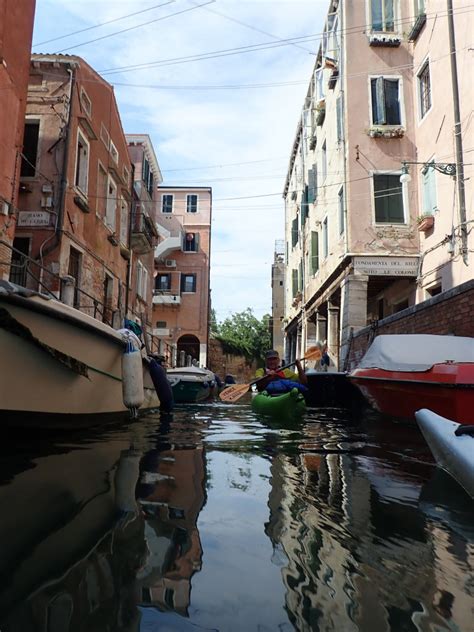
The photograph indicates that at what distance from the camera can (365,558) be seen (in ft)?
5.79

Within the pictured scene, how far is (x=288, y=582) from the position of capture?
157 cm

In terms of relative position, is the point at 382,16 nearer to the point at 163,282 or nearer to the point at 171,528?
the point at 171,528

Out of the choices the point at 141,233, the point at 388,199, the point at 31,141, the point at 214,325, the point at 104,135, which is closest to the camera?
the point at 31,141

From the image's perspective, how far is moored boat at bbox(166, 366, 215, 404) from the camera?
12.0m

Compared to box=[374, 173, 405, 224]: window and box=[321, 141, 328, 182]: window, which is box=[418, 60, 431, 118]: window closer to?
box=[374, 173, 405, 224]: window

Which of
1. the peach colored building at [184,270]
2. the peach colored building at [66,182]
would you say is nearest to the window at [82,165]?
the peach colored building at [66,182]

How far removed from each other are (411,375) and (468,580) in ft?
14.3

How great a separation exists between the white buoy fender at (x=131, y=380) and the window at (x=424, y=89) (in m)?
11.3

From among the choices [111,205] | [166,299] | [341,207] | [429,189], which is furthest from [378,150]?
[166,299]

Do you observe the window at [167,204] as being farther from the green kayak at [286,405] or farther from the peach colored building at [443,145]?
the green kayak at [286,405]

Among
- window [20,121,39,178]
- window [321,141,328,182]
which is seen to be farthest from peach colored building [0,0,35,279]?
window [321,141,328,182]

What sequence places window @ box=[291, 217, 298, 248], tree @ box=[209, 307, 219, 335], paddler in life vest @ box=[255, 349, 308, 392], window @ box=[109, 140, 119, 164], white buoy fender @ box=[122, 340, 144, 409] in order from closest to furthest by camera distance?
1. white buoy fender @ box=[122, 340, 144, 409]
2. paddler in life vest @ box=[255, 349, 308, 392]
3. window @ box=[109, 140, 119, 164]
4. window @ box=[291, 217, 298, 248]
5. tree @ box=[209, 307, 219, 335]

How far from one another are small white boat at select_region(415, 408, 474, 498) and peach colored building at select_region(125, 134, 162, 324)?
15.6 meters

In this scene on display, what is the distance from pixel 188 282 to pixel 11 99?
22333 millimetres
